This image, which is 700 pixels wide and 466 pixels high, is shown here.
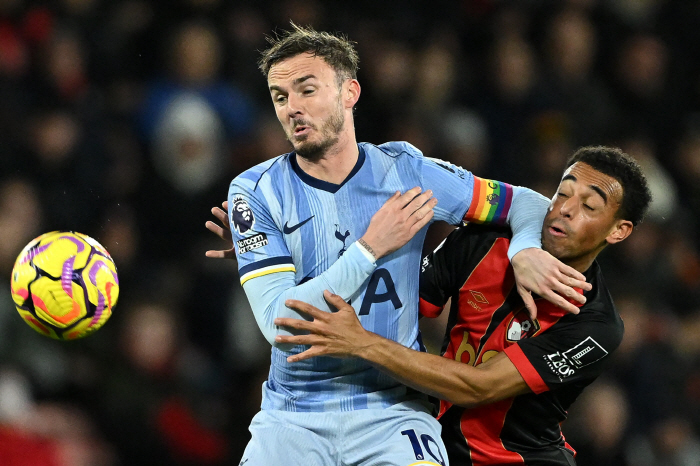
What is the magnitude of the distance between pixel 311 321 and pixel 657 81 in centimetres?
497

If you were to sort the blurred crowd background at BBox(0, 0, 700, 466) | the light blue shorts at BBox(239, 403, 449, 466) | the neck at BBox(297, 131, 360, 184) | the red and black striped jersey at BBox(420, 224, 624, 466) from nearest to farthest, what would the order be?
the light blue shorts at BBox(239, 403, 449, 466) → the neck at BBox(297, 131, 360, 184) → the red and black striped jersey at BBox(420, 224, 624, 466) → the blurred crowd background at BBox(0, 0, 700, 466)

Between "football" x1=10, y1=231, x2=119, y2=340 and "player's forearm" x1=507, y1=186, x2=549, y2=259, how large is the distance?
5.15 ft

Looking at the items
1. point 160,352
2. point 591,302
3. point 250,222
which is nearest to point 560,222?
point 591,302

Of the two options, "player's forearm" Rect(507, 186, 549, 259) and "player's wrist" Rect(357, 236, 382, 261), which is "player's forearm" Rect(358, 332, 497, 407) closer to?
"player's wrist" Rect(357, 236, 382, 261)

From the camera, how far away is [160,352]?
5043 millimetres

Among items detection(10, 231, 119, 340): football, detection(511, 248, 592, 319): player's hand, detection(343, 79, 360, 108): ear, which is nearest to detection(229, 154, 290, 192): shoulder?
detection(343, 79, 360, 108): ear

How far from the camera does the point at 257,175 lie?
9.80 feet

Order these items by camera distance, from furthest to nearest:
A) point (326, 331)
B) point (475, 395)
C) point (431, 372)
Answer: point (475, 395)
point (431, 372)
point (326, 331)

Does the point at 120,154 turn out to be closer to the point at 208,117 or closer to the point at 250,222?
the point at 208,117

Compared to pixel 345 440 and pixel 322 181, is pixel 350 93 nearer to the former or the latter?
pixel 322 181

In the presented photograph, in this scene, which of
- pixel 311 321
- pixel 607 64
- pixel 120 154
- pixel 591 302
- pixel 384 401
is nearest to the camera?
pixel 311 321

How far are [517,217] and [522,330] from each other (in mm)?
427

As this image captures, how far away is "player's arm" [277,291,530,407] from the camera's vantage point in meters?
2.69

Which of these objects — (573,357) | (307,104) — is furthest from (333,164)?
(573,357)
